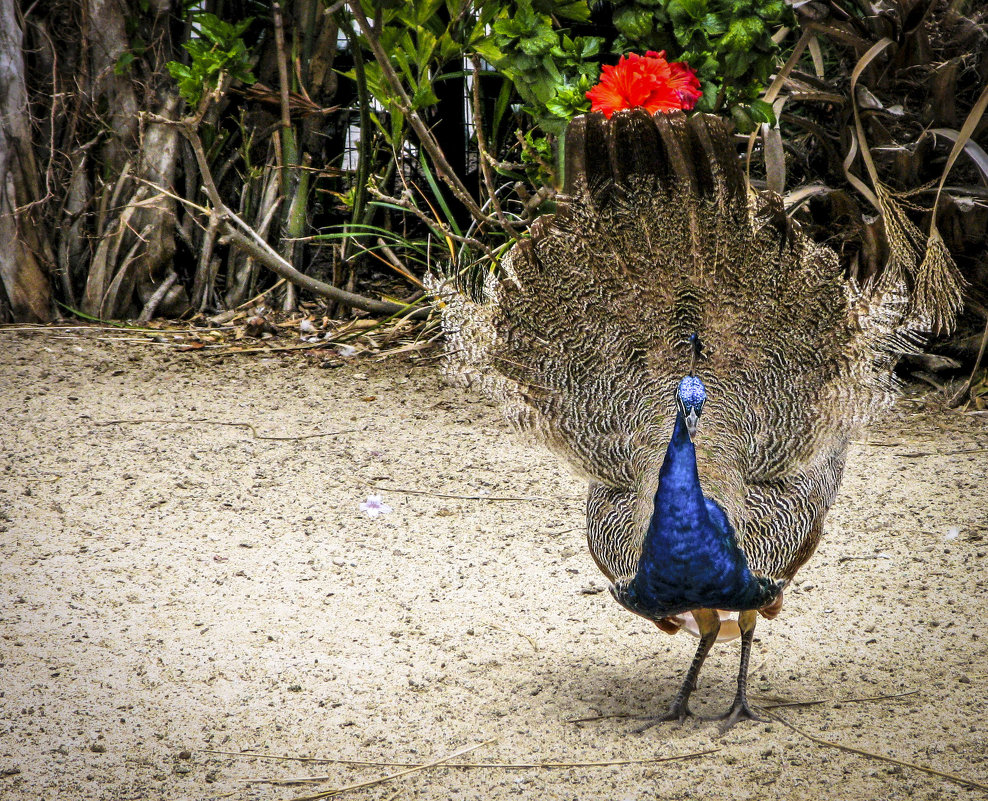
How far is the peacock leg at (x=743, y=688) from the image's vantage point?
3.12 meters

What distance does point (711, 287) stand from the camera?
11.7 feet

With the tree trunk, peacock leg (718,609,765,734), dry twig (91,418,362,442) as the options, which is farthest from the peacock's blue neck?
the tree trunk

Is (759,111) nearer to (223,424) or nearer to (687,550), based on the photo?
(687,550)

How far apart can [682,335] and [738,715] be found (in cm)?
130

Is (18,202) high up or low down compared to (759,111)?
down

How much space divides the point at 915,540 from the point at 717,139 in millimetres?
1925

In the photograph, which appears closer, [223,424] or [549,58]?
[549,58]

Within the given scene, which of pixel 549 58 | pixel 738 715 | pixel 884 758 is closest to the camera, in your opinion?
pixel 884 758

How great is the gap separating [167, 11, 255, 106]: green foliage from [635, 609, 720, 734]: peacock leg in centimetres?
395

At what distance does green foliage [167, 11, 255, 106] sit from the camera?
18.1 ft

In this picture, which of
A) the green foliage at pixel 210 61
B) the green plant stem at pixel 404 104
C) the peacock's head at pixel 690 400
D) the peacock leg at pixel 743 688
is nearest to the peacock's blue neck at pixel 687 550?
the peacock's head at pixel 690 400

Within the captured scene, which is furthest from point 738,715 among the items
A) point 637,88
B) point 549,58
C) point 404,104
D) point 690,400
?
point 404,104

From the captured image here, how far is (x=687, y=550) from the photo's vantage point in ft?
9.36

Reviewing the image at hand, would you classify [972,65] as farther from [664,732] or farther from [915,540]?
[664,732]
